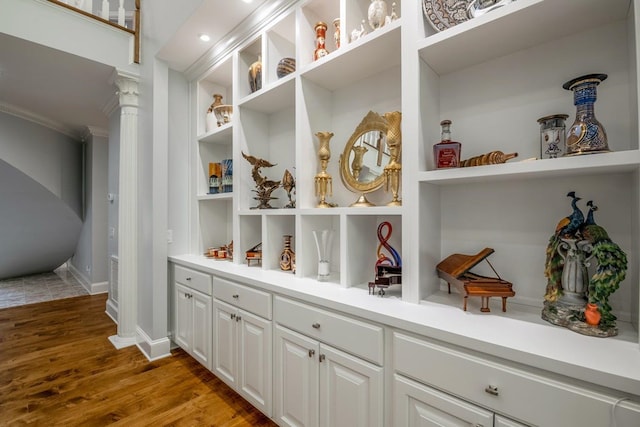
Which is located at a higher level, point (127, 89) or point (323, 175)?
point (127, 89)

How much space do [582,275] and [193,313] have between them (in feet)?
8.02

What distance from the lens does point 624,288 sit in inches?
42.3

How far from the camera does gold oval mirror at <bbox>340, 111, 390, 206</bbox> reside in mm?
1688

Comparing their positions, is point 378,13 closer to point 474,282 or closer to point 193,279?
point 474,282

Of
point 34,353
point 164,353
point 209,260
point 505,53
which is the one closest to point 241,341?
point 209,260

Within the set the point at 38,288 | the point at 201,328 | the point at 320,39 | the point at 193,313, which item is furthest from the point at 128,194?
the point at 38,288

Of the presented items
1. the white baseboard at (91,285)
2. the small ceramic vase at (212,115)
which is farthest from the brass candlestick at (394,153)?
the white baseboard at (91,285)

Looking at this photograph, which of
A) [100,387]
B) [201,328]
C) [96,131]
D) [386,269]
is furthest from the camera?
[96,131]

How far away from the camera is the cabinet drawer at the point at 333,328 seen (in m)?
1.22

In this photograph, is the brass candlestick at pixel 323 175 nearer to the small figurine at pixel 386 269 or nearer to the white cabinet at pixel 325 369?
the small figurine at pixel 386 269

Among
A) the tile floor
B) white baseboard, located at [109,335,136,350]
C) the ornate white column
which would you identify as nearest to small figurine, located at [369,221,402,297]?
the ornate white column

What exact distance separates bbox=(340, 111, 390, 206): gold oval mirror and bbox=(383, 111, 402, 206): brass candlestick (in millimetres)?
91

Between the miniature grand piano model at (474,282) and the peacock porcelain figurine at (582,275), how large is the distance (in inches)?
5.8

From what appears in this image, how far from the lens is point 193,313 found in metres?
2.36
